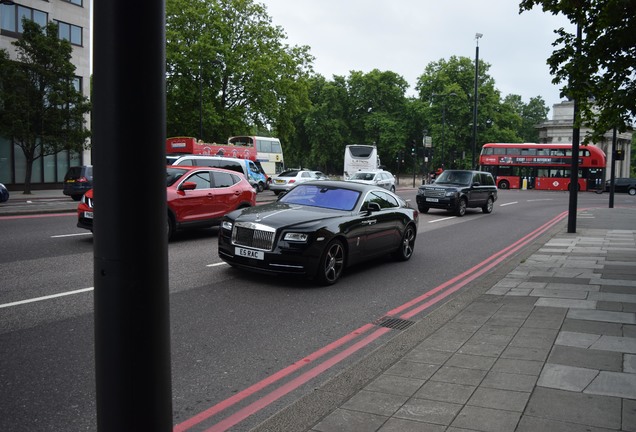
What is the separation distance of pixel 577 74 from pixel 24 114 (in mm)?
26629

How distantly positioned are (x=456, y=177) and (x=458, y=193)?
5.78 ft

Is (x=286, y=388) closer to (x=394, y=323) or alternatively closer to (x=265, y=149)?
(x=394, y=323)

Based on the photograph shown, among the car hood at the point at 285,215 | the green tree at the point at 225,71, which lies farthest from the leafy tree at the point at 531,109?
the car hood at the point at 285,215

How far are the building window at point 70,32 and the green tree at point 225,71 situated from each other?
590 cm

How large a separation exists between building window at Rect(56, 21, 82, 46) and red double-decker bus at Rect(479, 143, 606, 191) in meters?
36.0

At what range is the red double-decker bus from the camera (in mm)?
48375

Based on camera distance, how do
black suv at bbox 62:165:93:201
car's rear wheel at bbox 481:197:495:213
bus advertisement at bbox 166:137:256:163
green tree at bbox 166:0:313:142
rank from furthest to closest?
1. green tree at bbox 166:0:313:142
2. bus advertisement at bbox 166:137:256:163
3. black suv at bbox 62:165:93:201
4. car's rear wheel at bbox 481:197:495:213

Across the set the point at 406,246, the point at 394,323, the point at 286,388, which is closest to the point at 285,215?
the point at 394,323

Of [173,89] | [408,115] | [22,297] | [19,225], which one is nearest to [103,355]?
[22,297]

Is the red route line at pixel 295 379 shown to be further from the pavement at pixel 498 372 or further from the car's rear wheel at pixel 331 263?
the car's rear wheel at pixel 331 263

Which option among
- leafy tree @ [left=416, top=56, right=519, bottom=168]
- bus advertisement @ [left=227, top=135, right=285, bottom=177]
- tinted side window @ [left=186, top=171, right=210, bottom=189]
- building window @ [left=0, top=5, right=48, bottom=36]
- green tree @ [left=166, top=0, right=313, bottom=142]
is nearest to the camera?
tinted side window @ [left=186, top=171, right=210, bottom=189]

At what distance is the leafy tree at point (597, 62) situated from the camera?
8547mm

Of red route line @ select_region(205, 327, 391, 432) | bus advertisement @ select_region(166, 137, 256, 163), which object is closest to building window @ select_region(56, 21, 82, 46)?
bus advertisement @ select_region(166, 137, 256, 163)

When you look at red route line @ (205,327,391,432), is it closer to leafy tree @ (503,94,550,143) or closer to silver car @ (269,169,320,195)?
silver car @ (269,169,320,195)
